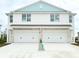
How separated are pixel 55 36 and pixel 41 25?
3.15 metres

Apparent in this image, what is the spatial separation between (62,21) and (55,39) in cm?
354

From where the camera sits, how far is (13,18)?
38.2 m

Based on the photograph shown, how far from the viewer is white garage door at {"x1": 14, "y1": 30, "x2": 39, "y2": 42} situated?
37.4 metres

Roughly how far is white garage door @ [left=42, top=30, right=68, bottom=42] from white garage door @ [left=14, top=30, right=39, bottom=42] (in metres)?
1.61

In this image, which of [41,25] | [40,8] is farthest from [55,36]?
[40,8]

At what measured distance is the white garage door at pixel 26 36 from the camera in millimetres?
37438

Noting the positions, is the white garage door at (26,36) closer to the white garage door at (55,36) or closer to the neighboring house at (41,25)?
the neighboring house at (41,25)

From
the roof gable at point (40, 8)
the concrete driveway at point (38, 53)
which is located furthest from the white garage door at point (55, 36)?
the concrete driveway at point (38, 53)

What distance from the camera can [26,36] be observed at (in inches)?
1479

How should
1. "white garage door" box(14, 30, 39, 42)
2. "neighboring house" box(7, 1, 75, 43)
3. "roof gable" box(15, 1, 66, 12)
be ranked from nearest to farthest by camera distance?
"neighboring house" box(7, 1, 75, 43)
"white garage door" box(14, 30, 39, 42)
"roof gable" box(15, 1, 66, 12)

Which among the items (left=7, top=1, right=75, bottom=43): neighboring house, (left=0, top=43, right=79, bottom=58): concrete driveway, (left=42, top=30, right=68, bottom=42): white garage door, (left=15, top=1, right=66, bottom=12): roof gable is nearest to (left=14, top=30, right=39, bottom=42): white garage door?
(left=7, top=1, right=75, bottom=43): neighboring house

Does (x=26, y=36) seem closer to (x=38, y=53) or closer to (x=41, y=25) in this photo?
(x=41, y=25)

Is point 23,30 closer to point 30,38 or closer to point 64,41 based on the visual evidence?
point 30,38

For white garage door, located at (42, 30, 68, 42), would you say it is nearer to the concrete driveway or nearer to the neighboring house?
the neighboring house
